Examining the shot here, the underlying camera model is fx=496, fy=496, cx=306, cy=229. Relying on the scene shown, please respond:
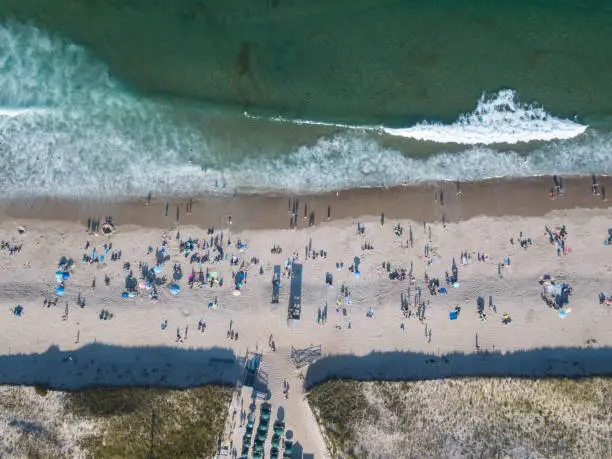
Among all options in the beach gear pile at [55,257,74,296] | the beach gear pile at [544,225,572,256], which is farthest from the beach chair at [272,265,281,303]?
the beach gear pile at [544,225,572,256]

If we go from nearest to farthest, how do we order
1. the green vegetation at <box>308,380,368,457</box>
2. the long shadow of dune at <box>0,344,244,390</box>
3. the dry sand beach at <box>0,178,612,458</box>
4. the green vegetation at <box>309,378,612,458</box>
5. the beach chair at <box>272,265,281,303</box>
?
the green vegetation at <box>308,380,368,457</box> < the green vegetation at <box>309,378,612,458</box> < the long shadow of dune at <box>0,344,244,390</box> < the dry sand beach at <box>0,178,612,458</box> < the beach chair at <box>272,265,281,303</box>

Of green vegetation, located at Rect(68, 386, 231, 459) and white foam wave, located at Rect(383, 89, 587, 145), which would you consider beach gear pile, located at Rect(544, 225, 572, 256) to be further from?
green vegetation, located at Rect(68, 386, 231, 459)

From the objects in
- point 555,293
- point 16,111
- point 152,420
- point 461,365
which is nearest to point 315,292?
point 461,365

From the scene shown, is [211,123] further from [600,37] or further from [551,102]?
[600,37]

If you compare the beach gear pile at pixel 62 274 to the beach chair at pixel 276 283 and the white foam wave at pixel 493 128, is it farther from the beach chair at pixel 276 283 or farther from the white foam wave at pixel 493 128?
the white foam wave at pixel 493 128

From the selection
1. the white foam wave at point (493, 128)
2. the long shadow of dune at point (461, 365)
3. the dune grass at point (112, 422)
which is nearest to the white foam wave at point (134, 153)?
the white foam wave at point (493, 128)
